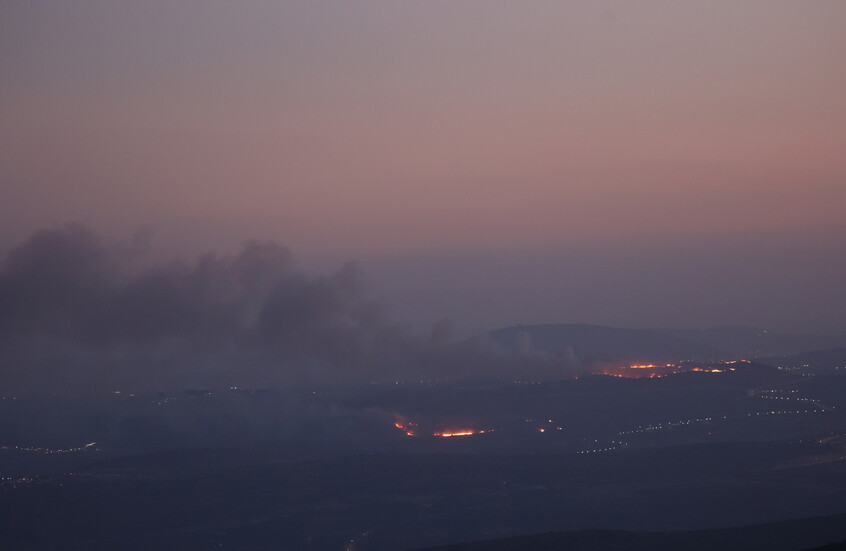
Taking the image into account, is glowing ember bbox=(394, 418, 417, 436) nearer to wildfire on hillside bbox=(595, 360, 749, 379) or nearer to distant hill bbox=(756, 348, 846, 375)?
wildfire on hillside bbox=(595, 360, 749, 379)

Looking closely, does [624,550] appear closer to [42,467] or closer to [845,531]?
[845,531]

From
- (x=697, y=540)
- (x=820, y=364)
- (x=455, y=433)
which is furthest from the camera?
(x=820, y=364)

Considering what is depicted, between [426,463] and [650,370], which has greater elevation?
[650,370]

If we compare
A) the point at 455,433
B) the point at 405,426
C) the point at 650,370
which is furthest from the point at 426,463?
the point at 650,370

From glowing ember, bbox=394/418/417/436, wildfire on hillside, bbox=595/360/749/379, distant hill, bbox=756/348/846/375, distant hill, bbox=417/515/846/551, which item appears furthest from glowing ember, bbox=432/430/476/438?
distant hill, bbox=756/348/846/375

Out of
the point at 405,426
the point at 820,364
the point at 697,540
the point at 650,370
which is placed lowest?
the point at 820,364

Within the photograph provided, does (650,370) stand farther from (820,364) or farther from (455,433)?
(820,364)

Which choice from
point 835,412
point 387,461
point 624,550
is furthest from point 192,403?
point 624,550

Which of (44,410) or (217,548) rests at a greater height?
(44,410)
